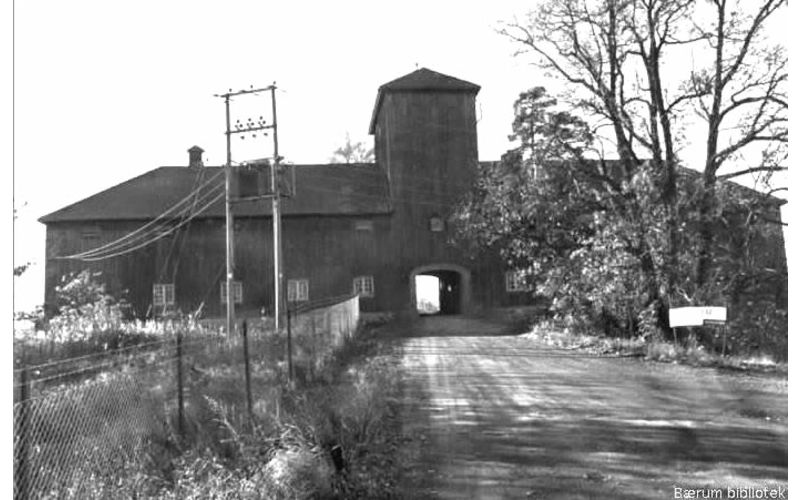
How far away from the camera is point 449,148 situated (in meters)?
35.0

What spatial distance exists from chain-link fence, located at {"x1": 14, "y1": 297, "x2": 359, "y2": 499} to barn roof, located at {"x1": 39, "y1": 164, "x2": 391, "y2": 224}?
2375 centimetres

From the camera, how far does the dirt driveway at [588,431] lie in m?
6.19

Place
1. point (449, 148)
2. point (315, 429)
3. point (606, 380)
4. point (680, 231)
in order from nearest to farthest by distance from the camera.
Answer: point (315, 429) → point (606, 380) → point (680, 231) → point (449, 148)

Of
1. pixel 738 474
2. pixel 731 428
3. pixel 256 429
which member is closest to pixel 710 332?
pixel 731 428

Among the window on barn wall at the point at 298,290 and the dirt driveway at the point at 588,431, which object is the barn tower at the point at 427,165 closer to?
the window on barn wall at the point at 298,290

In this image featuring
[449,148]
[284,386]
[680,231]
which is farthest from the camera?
[449,148]

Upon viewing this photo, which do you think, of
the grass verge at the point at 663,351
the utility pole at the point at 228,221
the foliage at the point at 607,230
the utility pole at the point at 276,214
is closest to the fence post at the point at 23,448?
the grass verge at the point at 663,351

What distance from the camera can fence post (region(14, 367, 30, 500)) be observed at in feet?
16.5

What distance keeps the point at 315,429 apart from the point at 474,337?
57.2 ft

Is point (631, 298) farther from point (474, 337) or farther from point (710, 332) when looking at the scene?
point (474, 337)

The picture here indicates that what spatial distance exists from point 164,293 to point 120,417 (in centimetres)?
2866

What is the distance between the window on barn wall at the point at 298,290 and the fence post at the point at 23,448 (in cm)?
3003

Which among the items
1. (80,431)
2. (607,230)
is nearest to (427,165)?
(607,230)

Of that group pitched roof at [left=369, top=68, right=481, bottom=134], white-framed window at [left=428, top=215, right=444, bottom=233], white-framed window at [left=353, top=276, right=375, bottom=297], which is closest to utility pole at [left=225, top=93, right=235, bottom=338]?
white-framed window at [left=353, top=276, right=375, bottom=297]
